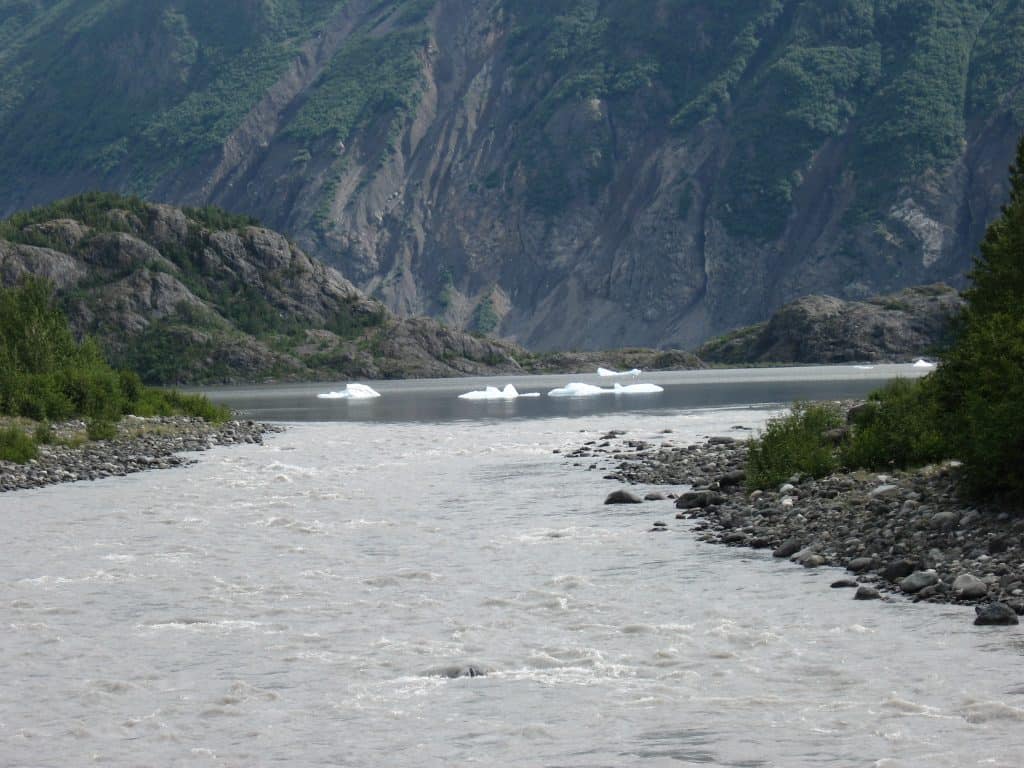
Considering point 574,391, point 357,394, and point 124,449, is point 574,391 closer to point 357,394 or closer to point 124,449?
point 357,394

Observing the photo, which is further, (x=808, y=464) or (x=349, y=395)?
(x=349, y=395)

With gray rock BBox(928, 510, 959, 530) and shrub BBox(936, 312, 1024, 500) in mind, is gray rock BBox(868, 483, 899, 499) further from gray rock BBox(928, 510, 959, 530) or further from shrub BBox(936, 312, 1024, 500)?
gray rock BBox(928, 510, 959, 530)

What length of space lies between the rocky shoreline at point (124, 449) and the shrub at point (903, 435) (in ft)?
110

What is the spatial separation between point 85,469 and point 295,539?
2390 centimetres

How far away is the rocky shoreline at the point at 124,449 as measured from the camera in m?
56.1

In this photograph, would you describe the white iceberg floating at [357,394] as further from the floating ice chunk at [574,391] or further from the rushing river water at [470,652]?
the rushing river water at [470,652]

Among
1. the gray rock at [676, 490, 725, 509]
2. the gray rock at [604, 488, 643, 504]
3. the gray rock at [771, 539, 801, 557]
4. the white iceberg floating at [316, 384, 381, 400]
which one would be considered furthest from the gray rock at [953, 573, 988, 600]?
the white iceberg floating at [316, 384, 381, 400]

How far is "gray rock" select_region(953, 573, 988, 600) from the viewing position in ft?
82.3

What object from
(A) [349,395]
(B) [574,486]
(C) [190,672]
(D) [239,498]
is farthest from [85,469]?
(A) [349,395]

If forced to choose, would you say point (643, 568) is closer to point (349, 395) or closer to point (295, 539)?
point (295, 539)

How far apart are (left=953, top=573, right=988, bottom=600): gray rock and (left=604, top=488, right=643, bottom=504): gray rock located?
18.5 metres

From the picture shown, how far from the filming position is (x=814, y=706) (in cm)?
1952

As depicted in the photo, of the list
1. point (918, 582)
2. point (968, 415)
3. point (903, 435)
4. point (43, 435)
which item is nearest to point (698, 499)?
point (903, 435)

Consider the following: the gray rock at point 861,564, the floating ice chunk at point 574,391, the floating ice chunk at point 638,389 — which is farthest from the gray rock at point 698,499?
the floating ice chunk at point 638,389
